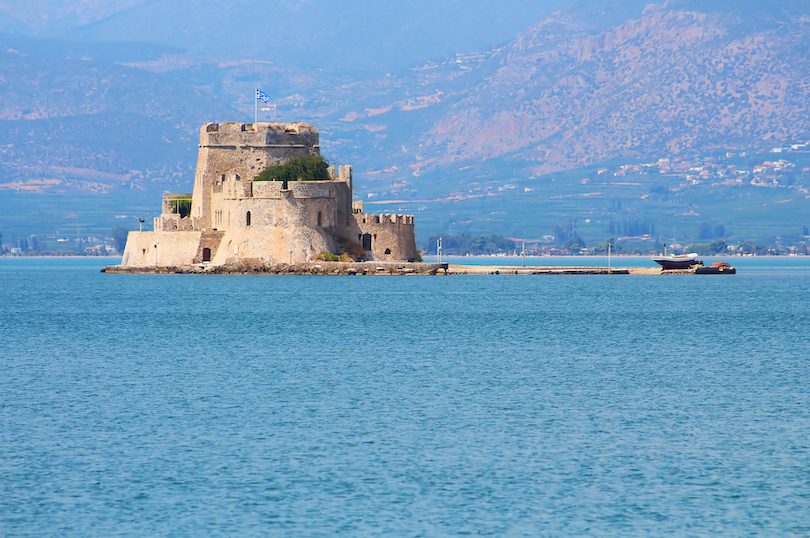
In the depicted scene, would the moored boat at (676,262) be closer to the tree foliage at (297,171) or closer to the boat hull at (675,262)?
the boat hull at (675,262)

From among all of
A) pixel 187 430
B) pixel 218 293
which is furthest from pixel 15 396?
pixel 218 293

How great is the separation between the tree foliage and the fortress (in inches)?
24.3

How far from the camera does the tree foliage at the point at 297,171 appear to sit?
6294cm

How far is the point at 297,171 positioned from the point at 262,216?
380 cm

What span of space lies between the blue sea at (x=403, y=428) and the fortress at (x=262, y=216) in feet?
70.7

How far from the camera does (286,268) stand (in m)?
61.9

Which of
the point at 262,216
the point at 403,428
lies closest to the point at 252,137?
the point at 262,216

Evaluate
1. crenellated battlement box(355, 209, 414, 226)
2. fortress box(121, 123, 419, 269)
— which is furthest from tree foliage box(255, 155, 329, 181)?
crenellated battlement box(355, 209, 414, 226)

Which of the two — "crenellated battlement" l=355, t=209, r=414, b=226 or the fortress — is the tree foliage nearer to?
the fortress

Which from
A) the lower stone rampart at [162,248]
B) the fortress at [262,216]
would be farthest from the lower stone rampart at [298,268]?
the lower stone rampart at [162,248]

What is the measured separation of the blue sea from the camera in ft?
46.7

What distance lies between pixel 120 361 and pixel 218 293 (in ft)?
85.9

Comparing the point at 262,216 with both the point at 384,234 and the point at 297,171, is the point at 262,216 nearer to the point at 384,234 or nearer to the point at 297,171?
the point at 297,171

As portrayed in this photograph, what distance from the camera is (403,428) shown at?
19188 mm
